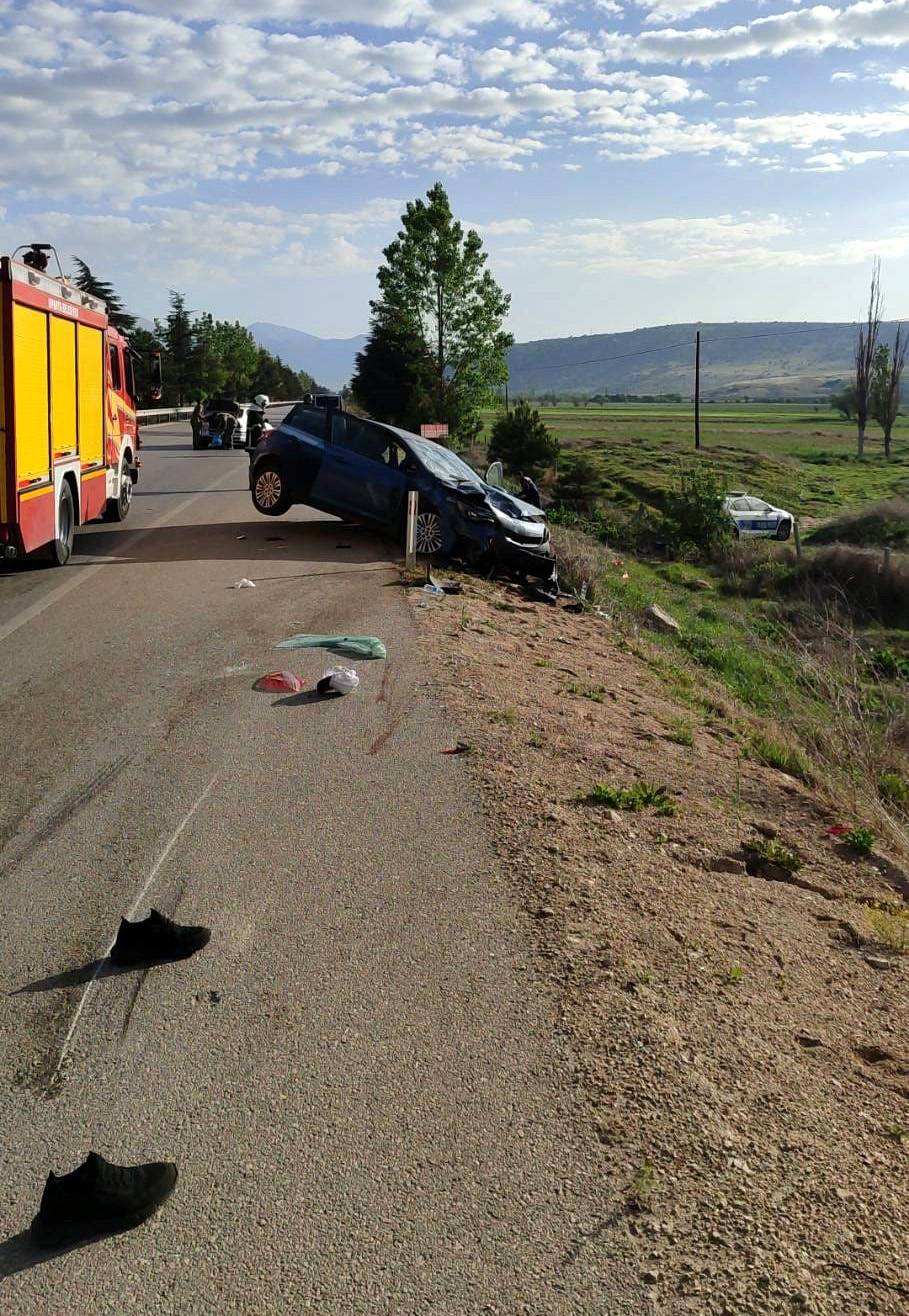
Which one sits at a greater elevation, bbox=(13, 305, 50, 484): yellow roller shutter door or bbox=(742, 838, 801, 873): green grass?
bbox=(13, 305, 50, 484): yellow roller shutter door

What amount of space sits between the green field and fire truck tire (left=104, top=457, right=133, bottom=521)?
3184 cm

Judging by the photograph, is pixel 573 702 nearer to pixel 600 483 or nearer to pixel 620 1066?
pixel 620 1066

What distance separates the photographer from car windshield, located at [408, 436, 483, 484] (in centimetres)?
1620

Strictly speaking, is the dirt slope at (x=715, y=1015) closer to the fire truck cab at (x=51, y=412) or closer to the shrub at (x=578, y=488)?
the fire truck cab at (x=51, y=412)

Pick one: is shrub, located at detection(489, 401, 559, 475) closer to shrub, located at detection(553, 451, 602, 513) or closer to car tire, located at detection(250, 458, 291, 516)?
shrub, located at detection(553, 451, 602, 513)

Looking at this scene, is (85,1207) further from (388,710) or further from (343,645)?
(343,645)

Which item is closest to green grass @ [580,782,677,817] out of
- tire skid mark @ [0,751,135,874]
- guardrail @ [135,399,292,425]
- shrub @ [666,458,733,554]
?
tire skid mark @ [0,751,135,874]

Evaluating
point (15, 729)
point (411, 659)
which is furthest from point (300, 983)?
point (411, 659)

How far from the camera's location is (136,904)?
5.60m

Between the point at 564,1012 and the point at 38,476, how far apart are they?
1049 centimetres

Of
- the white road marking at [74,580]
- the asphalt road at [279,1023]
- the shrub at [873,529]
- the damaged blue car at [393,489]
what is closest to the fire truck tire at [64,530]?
the white road marking at [74,580]

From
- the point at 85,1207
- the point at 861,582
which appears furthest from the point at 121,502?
the point at 861,582

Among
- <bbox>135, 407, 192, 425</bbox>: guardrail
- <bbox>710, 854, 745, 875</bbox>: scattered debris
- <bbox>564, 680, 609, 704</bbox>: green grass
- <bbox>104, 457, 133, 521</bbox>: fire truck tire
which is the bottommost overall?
<bbox>564, 680, 609, 704</bbox>: green grass

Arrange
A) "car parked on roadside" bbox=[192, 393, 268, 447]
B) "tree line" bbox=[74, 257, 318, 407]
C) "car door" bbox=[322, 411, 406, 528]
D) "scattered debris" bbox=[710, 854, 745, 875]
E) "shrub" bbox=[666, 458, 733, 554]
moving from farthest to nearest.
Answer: "tree line" bbox=[74, 257, 318, 407] → "car parked on roadside" bbox=[192, 393, 268, 447] → "shrub" bbox=[666, 458, 733, 554] → "car door" bbox=[322, 411, 406, 528] → "scattered debris" bbox=[710, 854, 745, 875]
